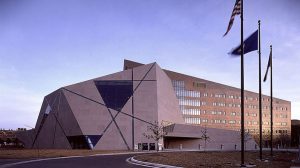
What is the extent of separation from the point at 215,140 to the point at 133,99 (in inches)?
874

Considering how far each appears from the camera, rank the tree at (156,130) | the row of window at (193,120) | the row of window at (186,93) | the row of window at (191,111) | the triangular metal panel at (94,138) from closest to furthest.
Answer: the triangular metal panel at (94,138) < the tree at (156,130) < the row of window at (186,93) < the row of window at (191,111) < the row of window at (193,120)

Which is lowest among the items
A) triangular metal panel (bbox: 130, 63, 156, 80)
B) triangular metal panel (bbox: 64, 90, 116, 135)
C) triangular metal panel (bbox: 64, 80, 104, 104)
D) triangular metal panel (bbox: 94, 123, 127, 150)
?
triangular metal panel (bbox: 94, 123, 127, 150)

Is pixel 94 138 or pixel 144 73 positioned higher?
pixel 144 73

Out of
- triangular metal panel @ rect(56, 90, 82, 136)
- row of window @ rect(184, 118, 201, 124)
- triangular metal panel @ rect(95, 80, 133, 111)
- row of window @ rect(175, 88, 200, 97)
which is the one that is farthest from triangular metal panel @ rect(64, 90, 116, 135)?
row of window @ rect(184, 118, 201, 124)

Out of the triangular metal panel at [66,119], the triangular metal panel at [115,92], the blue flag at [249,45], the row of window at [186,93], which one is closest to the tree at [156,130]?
the triangular metal panel at [115,92]

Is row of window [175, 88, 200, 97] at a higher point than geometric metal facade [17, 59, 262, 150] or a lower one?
higher

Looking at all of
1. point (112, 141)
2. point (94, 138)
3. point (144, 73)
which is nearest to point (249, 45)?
point (112, 141)

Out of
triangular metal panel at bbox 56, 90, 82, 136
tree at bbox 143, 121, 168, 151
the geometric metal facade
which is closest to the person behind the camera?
the geometric metal facade

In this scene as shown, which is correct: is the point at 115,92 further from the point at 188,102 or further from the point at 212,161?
the point at 212,161

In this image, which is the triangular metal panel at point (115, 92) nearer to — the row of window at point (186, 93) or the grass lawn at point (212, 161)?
the row of window at point (186, 93)

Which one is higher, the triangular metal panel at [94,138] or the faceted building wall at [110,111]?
the faceted building wall at [110,111]

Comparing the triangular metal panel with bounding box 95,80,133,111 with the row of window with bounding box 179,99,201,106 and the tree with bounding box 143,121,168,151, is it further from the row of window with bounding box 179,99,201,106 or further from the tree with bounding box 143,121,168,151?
the row of window with bounding box 179,99,201,106

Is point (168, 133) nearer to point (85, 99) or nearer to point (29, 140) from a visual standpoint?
point (85, 99)

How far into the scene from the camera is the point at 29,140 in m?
101
